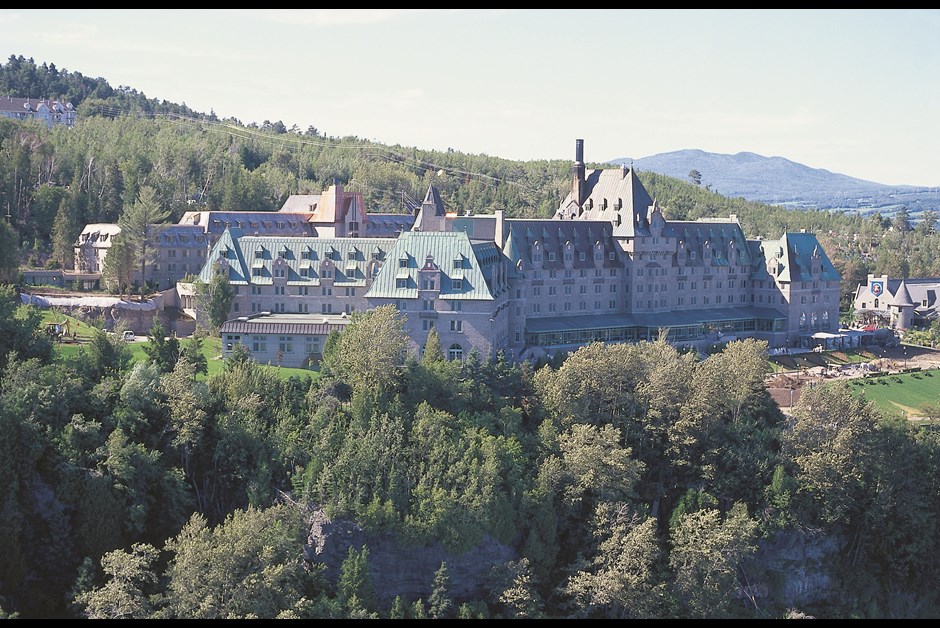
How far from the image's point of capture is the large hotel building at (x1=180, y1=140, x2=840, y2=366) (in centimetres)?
6800

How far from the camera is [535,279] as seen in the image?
3159 inches

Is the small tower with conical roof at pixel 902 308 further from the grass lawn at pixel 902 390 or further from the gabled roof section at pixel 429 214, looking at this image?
the gabled roof section at pixel 429 214

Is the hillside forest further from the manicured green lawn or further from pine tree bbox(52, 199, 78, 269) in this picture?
pine tree bbox(52, 199, 78, 269)

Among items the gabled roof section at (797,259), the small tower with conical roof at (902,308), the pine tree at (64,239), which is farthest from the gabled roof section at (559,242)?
the pine tree at (64,239)

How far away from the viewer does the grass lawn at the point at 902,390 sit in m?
74.5

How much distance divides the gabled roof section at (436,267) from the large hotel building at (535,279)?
9 cm

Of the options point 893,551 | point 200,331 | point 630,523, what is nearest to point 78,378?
point 200,331

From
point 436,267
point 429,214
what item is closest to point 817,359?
point 429,214

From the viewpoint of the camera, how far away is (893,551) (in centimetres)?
6103

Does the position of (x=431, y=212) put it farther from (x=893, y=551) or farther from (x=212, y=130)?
(x=212, y=130)

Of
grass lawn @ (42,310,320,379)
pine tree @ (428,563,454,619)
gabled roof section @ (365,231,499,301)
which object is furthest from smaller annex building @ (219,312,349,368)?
pine tree @ (428,563,454,619)

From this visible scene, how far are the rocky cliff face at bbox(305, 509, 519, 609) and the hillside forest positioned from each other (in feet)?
0.66

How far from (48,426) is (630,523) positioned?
30248 mm

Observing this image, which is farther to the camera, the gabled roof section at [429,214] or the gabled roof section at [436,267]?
the gabled roof section at [429,214]
